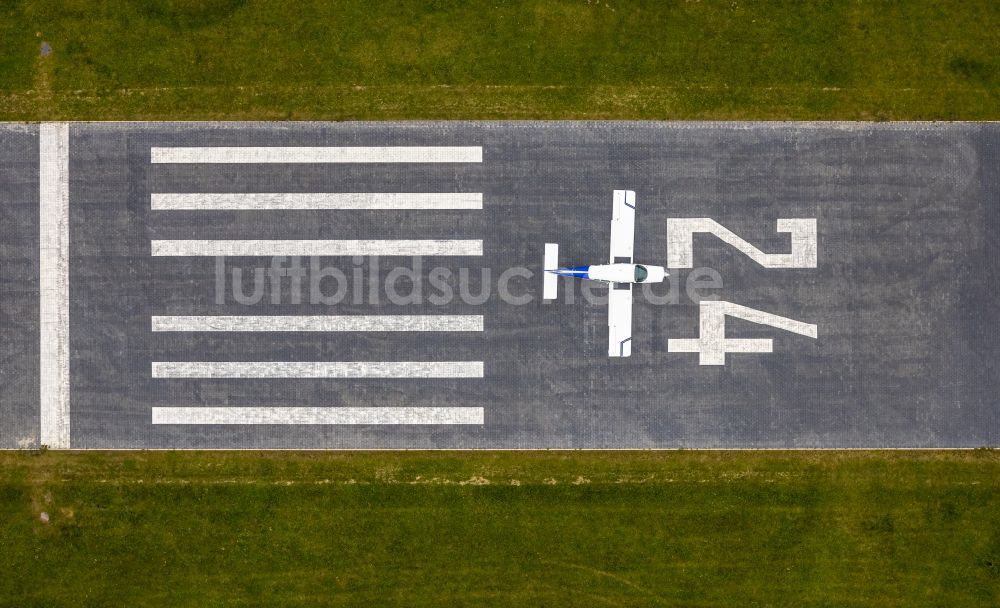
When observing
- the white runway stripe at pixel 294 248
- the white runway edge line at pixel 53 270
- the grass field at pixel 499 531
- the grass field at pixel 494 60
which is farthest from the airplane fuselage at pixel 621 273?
the white runway edge line at pixel 53 270

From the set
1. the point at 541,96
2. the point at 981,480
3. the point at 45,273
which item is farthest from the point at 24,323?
the point at 981,480

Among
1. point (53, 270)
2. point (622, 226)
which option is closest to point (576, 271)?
point (622, 226)

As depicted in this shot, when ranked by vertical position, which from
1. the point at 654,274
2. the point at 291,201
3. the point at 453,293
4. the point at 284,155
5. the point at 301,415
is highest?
the point at 284,155

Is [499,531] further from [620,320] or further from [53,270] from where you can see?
[53,270]

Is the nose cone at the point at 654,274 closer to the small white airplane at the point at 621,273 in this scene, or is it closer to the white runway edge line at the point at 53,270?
the small white airplane at the point at 621,273

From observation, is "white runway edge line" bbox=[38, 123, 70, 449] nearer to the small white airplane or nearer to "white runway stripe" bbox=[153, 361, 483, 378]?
"white runway stripe" bbox=[153, 361, 483, 378]
